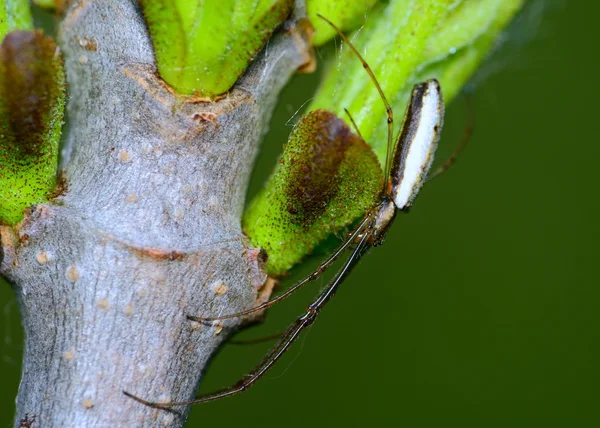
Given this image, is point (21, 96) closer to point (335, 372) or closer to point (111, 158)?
point (111, 158)

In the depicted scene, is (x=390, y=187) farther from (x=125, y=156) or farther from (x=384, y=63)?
(x=125, y=156)

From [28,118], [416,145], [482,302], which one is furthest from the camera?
[482,302]

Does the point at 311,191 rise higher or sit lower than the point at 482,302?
higher

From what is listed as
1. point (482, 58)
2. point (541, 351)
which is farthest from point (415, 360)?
point (482, 58)

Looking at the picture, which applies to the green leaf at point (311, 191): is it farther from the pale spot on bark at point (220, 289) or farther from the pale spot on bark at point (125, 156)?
the pale spot on bark at point (125, 156)

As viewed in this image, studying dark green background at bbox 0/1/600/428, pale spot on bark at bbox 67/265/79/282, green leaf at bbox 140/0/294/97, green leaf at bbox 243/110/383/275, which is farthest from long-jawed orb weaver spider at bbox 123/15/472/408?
dark green background at bbox 0/1/600/428

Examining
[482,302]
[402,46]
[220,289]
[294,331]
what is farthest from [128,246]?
[482,302]
